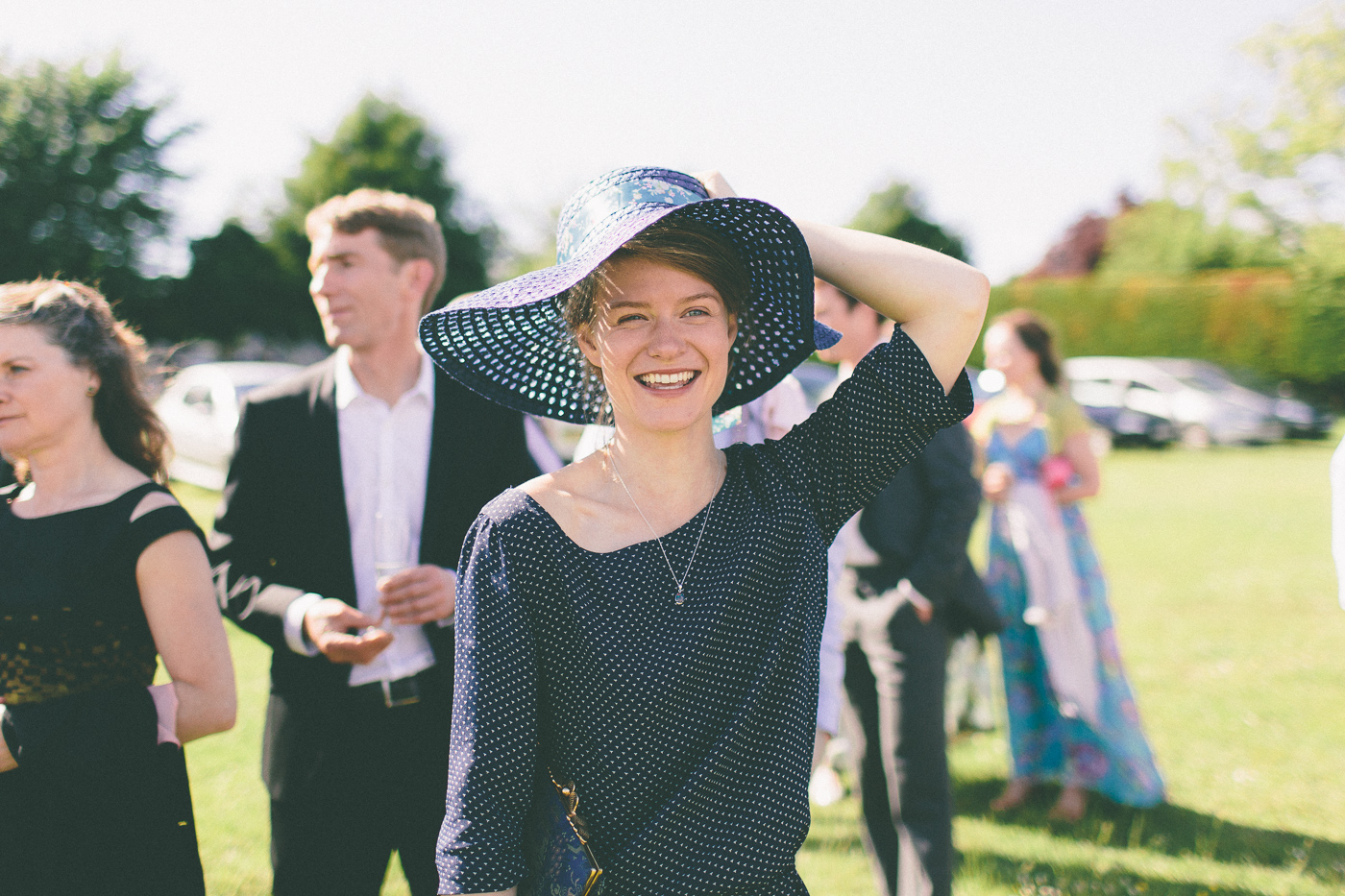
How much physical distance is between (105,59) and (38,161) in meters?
3.52

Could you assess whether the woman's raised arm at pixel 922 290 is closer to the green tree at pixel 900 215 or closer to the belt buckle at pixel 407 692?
the belt buckle at pixel 407 692

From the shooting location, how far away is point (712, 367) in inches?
62.1

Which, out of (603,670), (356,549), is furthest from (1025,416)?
(603,670)

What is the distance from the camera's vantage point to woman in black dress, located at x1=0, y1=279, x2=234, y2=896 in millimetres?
1926

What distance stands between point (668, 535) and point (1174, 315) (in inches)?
1160

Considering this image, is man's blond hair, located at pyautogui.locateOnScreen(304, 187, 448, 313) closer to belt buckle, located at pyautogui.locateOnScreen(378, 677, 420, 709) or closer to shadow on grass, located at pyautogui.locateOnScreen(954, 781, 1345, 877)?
belt buckle, located at pyautogui.locateOnScreen(378, 677, 420, 709)

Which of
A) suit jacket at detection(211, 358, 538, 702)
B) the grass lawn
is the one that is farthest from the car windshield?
suit jacket at detection(211, 358, 538, 702)

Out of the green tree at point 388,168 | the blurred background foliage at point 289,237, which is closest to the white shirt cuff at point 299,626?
the blurred background foliage at point 289,237

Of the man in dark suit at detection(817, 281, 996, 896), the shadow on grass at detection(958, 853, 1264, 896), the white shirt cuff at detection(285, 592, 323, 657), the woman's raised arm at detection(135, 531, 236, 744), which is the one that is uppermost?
the woman's raised arm at detection(135, 531, 236, 744)

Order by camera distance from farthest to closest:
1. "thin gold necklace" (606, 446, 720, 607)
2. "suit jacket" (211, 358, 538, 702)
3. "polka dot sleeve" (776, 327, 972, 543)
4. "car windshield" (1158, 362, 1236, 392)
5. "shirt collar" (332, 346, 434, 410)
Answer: "car windshield" (1158, 362, 1236, 392), "shirt collar" (332, 346, 434, 410), "suit jacket" (211, 358, 538, 702), "polka dot sleeve" (776, 327, 972, 543), "thin gold necklace" (606, 446, 720, 607)

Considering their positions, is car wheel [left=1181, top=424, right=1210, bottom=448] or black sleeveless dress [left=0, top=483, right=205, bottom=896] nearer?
black sleeveless dress [left=0, top=483, right=205, bottom=896]

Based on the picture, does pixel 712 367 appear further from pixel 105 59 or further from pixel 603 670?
pixel 105 59

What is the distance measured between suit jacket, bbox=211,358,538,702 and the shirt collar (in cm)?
2

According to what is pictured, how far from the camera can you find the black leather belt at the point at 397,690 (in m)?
2.44
